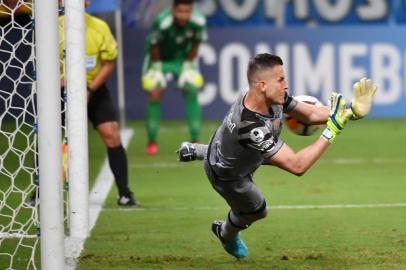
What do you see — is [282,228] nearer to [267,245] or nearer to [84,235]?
[267,245]

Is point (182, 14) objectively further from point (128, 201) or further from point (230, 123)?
point (230, 123)

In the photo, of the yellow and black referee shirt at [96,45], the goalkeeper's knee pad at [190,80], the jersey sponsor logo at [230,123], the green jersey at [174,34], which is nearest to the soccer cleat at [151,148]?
the goalkeeper's knee pad at [190,80]

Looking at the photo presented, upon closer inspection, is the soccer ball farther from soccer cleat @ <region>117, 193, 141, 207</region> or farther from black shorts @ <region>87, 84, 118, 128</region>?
soccer cleat @ <region>117, 193, 141, 207</region>

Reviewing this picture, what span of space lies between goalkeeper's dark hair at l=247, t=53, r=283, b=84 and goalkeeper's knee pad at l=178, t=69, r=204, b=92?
297 inches

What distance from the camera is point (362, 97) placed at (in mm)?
7012

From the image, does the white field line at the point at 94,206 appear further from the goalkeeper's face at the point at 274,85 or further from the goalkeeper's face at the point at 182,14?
the goalkeeper's face at the point at 182,14

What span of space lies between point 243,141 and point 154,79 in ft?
24.9

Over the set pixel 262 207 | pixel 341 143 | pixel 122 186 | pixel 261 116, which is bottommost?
pixel 341 143

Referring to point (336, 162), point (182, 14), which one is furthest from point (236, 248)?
point (182, 14)

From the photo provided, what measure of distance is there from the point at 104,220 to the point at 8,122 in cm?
164

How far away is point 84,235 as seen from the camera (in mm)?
8719

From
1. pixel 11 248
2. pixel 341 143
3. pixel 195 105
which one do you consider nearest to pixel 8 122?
pixel 11 248

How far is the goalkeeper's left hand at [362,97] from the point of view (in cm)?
699

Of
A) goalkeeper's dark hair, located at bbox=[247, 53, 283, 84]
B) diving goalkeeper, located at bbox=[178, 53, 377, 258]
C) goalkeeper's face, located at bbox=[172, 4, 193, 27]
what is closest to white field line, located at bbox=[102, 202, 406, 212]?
diving goalkeeper, located at bbox=[178, 53, 377, 258]
